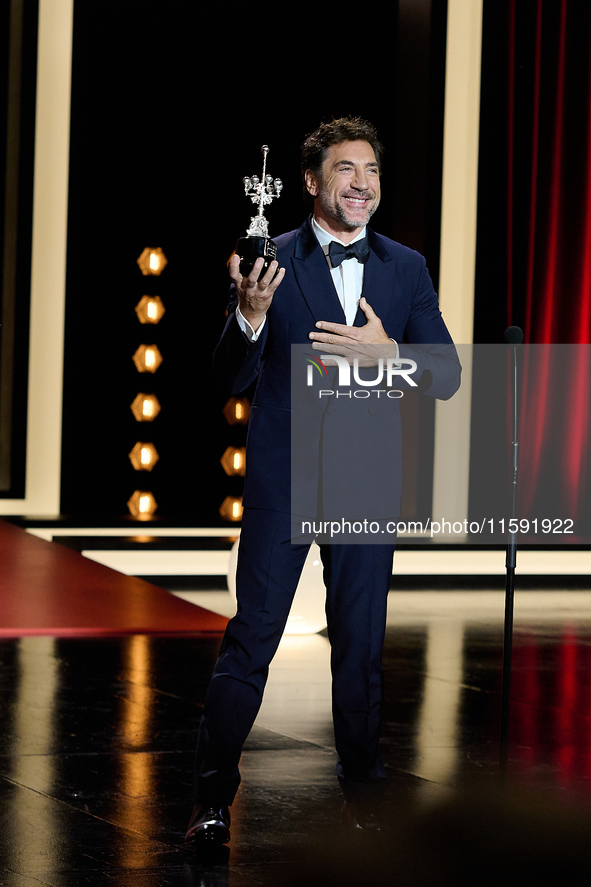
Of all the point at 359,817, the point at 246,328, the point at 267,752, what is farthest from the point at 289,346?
the point at 267,752

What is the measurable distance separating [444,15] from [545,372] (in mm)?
1984

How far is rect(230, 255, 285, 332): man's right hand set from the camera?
6.14 ft

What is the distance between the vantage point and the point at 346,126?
2.01m

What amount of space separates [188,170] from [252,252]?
4841 millimetres

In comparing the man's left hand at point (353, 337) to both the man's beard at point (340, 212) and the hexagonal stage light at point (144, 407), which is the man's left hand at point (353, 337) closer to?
the man's beard at point (340, 212)

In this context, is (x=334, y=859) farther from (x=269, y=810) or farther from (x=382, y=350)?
(x=269, y=810)

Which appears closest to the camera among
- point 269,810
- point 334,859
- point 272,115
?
point 334,859

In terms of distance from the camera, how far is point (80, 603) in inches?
163

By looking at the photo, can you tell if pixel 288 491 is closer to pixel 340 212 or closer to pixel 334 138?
pixel 340 212

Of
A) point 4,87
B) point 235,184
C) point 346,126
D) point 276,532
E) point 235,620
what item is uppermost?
point 4,87

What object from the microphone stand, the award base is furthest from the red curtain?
the award base

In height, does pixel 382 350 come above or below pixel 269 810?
above

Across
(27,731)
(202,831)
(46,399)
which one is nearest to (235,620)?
(202,831)

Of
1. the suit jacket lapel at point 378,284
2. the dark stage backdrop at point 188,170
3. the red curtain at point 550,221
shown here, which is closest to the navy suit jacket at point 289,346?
the suit jacket lapel at point 378,284
